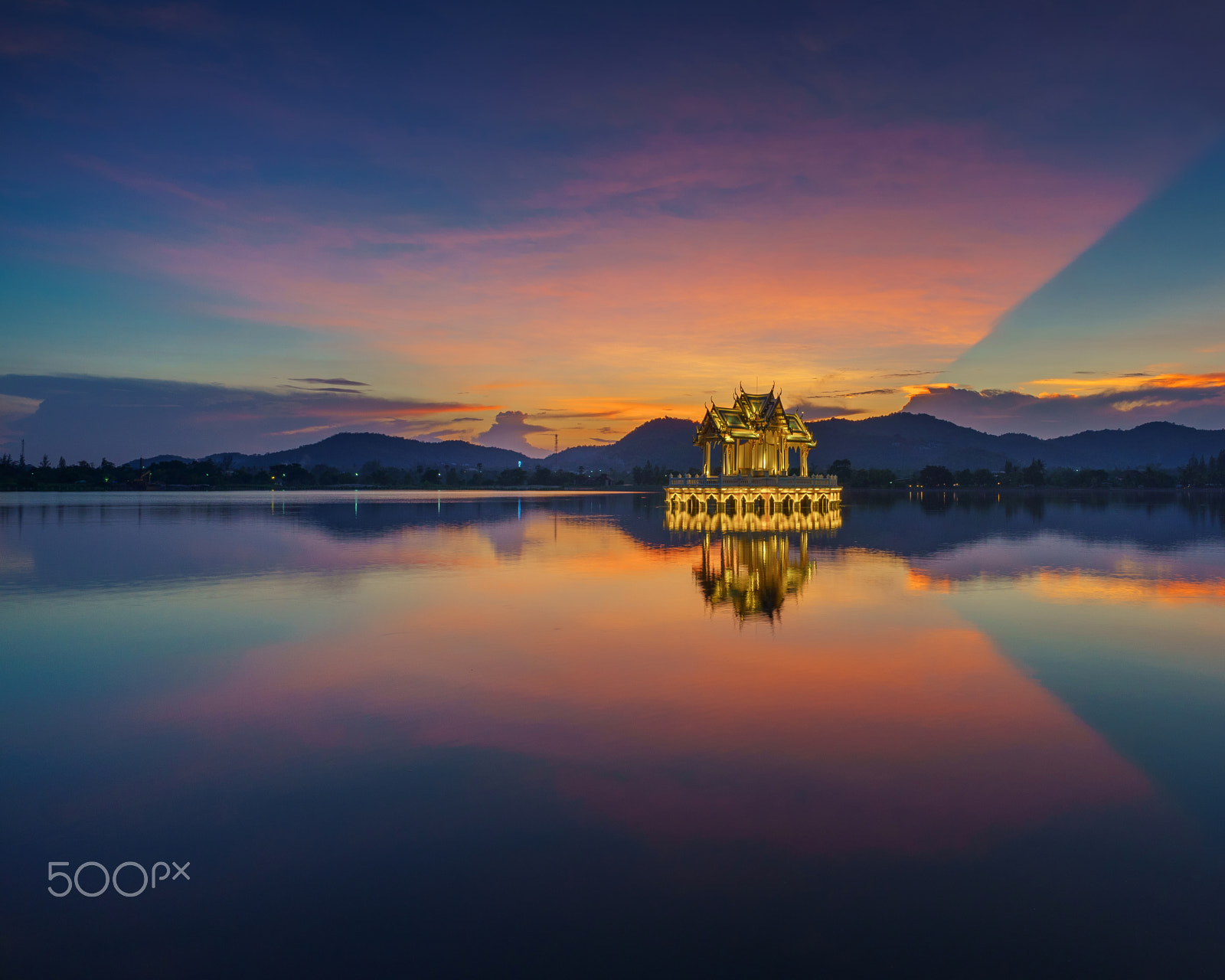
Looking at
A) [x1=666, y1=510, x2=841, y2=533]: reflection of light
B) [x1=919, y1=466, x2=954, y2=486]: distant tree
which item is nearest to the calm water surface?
[x1=666, y1=510, x2=841, y2=533]: reflection of light

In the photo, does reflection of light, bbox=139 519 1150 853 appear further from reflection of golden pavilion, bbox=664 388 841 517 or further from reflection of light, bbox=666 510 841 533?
reflection of golden pavilion, bbox=664 388 841 517

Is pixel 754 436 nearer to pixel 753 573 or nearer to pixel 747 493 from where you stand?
pixel 747 493

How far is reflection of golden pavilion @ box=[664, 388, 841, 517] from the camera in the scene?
6881 centimetres

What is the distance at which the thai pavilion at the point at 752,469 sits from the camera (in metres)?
68.8

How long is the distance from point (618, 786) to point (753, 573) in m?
17.3

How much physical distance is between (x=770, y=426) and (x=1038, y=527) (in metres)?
28.4

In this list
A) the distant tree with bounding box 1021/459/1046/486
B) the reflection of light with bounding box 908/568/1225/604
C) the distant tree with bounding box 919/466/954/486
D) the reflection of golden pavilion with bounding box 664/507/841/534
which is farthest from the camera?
the distant tree with bounding box 1021/459/1046/486

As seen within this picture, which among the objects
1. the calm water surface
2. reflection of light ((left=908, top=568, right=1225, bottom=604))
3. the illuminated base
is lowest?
the calm water surface

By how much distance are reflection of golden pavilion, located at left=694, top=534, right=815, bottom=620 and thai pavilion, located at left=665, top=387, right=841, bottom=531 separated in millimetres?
31163

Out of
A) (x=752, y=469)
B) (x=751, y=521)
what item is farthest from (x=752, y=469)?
(x=751, y=521)

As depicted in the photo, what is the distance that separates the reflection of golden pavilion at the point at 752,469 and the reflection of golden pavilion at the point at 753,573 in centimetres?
3190

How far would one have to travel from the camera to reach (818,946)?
571 centimetres

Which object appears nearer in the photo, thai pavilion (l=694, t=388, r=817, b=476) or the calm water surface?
the calm water surface

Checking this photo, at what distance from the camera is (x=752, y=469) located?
7306cm
